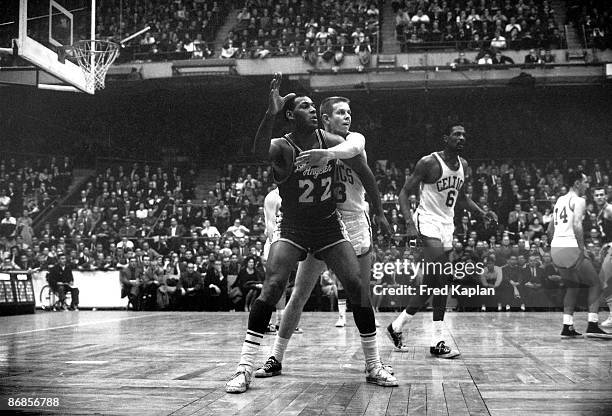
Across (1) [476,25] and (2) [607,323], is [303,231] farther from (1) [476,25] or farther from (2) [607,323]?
(1) [476,25]

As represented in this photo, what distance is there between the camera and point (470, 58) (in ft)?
72.4

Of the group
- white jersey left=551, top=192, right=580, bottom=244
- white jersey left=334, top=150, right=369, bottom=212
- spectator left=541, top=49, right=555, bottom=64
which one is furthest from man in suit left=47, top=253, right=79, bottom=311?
spectator left=541, top=49, right=555, bottom=64

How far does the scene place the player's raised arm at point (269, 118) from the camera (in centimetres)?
501

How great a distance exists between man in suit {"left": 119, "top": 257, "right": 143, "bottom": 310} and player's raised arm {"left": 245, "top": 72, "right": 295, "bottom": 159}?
1409 centimetres

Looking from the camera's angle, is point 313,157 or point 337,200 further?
point 337,200

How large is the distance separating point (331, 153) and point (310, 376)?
1.78 m

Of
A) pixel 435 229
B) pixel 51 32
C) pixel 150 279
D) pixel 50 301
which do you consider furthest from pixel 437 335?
pixel 50 301

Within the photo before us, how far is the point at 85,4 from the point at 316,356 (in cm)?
1095

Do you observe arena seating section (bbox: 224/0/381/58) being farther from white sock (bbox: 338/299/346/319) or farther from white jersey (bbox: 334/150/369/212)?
white jersey (bbox: 334/150/369/212)

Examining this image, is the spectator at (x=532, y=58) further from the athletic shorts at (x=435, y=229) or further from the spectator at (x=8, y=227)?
the spectator at (x=8, y=227)

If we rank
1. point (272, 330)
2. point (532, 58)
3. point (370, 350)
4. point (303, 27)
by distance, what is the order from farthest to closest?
point (532, 58) → point (303, 27) → point (272, 330) → point (370, 350)

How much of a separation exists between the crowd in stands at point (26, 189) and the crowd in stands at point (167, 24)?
17.5ft

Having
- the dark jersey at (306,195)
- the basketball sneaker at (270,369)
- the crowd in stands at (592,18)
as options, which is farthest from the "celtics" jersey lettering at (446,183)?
the crowd in stands at (592,18)

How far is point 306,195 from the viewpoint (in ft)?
17.7
